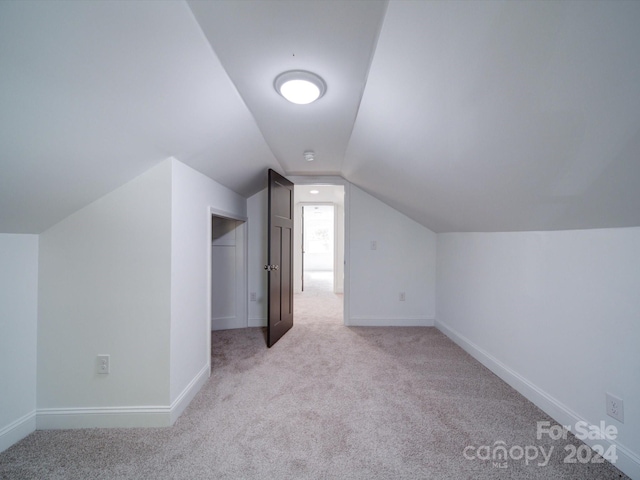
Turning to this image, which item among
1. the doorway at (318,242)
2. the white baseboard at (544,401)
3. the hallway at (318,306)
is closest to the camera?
the white baseboard at (544,401)

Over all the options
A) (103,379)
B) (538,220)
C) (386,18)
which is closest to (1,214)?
(103,379)

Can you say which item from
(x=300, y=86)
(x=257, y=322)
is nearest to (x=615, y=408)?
(x=300, y=86)

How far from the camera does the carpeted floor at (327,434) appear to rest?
152 centimetres

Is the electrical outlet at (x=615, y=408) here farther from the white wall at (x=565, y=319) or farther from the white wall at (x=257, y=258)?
the white wall at (x=257, y=258)

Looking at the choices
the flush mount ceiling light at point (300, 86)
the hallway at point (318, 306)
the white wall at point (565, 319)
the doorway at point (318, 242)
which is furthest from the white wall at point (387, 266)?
the doorway at point (318, 242)

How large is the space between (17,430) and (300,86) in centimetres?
263

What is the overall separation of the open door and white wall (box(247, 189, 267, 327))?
42 centimetres

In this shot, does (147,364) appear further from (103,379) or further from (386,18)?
(386,18)

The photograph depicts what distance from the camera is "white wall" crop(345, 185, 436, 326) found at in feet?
13.4

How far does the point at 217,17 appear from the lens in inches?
44.4

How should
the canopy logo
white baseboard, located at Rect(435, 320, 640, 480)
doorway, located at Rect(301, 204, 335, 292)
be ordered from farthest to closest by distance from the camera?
1. doorway, located at Rect(301, 204, 335, 292)
2. the canopy logo
3. white baseboard, located at Rect(435, 320, 640, 480)

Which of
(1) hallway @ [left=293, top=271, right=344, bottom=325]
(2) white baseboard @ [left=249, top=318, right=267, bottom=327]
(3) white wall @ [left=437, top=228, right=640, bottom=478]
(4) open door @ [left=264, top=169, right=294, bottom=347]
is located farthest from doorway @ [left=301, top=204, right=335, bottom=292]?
(3) white wall @ [left=437, top=228, right=640, bottom=478]

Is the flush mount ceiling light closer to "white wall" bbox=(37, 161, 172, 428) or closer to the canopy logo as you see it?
"white wall" bbox=(37, 161, 172, 428)

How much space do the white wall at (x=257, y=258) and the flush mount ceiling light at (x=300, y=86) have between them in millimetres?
2530
